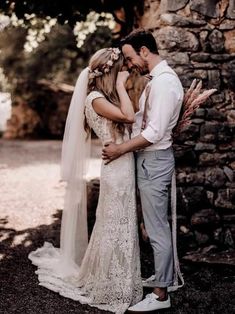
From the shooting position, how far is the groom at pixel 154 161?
3.52m

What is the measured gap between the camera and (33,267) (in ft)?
14.5

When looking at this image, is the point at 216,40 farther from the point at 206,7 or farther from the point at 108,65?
the point at 108,65

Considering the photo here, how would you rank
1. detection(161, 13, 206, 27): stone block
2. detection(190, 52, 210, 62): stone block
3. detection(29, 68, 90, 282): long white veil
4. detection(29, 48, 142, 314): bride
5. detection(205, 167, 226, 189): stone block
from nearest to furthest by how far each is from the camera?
detection(29, 48, 142, 314): bride → detection(29, 68, 90, 282): long white veil → detection(161, 13, 206, 27): stone block → detection(190, 52, 210, 62): stone block → detection(205, 167, 226, 189): stone block

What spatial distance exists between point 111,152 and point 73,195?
710 mm

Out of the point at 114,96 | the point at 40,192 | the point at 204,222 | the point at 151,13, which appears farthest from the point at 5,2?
the point at 204,222

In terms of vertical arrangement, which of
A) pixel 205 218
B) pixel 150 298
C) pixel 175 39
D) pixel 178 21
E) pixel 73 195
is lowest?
pixel 150 298

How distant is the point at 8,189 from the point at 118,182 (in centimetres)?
446

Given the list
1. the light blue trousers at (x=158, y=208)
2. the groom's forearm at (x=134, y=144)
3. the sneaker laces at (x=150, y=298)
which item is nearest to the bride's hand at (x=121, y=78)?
the groom's forearm at (x=134, y=144)

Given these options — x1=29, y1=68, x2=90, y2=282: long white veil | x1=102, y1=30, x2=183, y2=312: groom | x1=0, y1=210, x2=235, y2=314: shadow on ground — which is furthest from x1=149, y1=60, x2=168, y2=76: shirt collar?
x1=0, y1=210, x2=235, y2=314: shadow on ground

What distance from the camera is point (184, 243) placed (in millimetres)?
4852

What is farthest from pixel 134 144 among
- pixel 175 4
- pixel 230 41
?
pixel 230 41

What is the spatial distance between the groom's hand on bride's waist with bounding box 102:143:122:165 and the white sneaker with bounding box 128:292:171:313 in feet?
3.63

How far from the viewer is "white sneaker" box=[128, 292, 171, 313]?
3.52 metres

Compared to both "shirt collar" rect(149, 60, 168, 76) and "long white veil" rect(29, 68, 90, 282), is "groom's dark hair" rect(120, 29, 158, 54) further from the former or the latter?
"long white veil" rect(29, 68, 90, 282)
